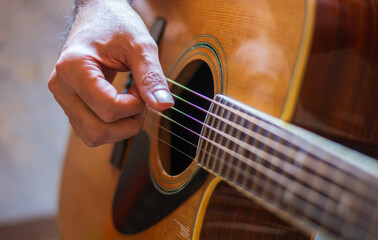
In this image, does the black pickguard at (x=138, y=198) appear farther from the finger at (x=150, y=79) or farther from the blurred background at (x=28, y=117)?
the blurred background at (x=28, y=117)

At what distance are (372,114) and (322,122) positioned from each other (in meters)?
0.08

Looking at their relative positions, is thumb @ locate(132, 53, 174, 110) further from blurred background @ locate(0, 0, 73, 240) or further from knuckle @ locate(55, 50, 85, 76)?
blurred background @ locate(0, 0, 73, 240)

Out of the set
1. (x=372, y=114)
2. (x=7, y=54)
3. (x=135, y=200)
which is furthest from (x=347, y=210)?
(x=7, y=54)

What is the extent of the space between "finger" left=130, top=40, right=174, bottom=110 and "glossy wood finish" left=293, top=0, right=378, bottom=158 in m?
0.21

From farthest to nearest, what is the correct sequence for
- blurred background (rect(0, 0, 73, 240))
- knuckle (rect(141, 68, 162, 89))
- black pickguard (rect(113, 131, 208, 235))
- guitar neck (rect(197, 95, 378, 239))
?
blurred background (rect(0, 0, 73, 240)) → black pickguard (rect(113, 131, 208, 235)) → knuckle (rect(141, 68, 162, 89)) → guitar neck (rect(197, 95, 378, 239))

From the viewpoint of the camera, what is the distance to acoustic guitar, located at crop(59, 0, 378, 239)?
405 millimetres

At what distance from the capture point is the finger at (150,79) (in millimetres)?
572

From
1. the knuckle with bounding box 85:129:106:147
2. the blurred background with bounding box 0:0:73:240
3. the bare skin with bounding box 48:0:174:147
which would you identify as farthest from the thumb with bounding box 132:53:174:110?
the blurred background with bounding box 0:0:73:240

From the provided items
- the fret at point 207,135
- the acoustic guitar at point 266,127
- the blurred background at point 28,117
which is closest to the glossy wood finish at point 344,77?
the acoustic guitar at point 266,127

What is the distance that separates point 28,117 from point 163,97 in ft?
4.64

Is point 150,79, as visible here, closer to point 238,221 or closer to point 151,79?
point 151,79

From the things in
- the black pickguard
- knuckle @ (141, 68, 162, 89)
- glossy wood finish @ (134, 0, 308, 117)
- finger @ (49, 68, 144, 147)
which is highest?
glossy wood finish @ (134, 0, 308, 117)

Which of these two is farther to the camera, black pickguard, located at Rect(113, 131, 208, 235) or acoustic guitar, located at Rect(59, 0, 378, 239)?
black pickguard, located at Rect(113, 131, 208, 235)

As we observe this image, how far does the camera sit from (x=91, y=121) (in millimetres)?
639
